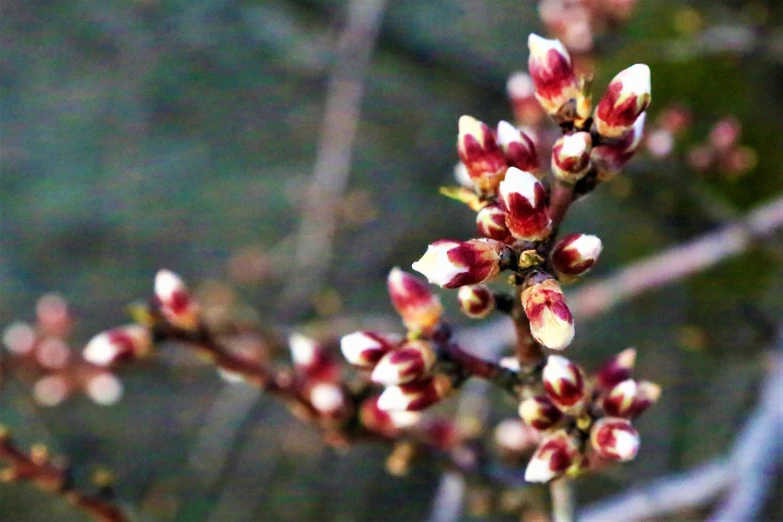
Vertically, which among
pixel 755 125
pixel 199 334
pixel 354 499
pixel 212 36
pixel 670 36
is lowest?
pixel 199 334

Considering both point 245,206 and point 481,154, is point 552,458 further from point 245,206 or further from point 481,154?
point 245,206

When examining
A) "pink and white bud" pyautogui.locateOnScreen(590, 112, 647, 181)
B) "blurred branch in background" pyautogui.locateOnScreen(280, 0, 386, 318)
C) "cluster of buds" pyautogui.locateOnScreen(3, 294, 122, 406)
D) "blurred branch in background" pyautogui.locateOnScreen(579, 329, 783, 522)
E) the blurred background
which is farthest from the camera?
the blurred background

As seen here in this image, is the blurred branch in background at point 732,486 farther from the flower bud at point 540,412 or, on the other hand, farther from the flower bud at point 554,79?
the flower bud at point 554,79

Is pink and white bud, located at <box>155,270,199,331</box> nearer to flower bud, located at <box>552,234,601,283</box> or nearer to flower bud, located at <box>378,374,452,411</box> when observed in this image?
flower bud, located at <box>378,374,452,411</box>

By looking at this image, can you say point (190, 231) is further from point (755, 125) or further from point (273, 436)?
point (755, 125)

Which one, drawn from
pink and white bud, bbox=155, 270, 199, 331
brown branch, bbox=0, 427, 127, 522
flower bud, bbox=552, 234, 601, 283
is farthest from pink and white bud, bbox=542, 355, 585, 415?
brown branch, bbox=0, 427, 127, 522

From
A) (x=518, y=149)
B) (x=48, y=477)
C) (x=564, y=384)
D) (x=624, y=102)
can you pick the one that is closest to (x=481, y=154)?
(x=518, y=149)

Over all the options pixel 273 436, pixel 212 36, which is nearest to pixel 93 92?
pixel 212 36
